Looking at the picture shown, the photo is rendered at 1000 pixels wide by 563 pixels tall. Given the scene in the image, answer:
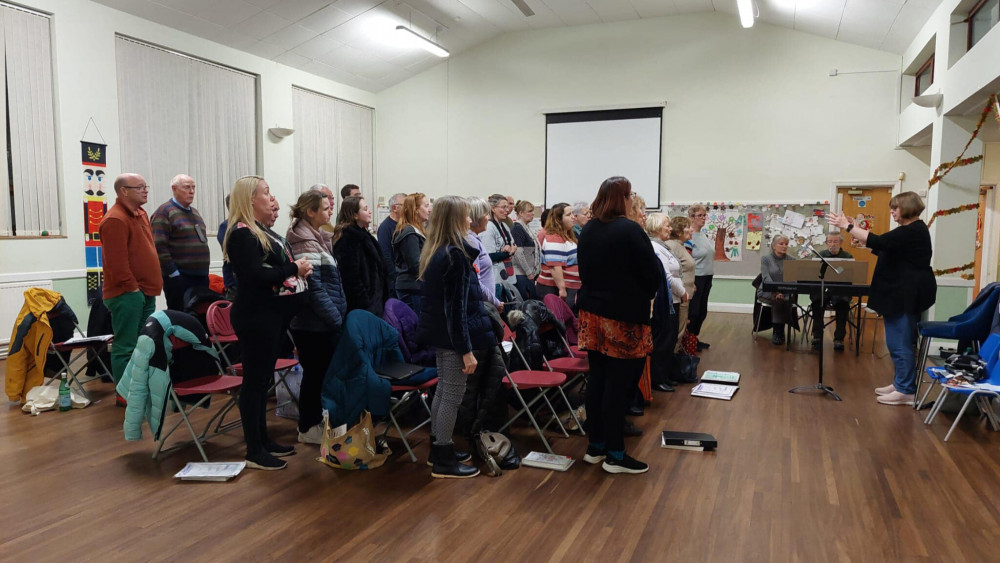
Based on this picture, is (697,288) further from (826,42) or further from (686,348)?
(826,42)

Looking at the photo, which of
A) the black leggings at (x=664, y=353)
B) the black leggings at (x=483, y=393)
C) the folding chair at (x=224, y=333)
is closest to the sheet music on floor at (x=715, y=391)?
the black leggings at (x=664, y=353)

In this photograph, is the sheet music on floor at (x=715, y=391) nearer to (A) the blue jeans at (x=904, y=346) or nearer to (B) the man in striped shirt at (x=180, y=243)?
(A) the blue jeans at (x=904, y=346)

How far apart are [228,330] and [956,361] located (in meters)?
4.64

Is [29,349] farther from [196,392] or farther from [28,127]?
[28,127]

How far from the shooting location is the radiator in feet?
20.3

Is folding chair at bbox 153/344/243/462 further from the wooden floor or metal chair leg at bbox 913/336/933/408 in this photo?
metal chair leg at bbox 913/336/933/408

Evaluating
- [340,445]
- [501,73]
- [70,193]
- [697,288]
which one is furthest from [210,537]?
[501,73]

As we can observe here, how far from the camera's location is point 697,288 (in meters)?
6.27

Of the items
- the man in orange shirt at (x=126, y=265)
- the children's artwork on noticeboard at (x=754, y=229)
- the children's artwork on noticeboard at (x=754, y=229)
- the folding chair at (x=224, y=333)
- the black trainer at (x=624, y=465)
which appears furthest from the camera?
the children's artwork on noticeboard at (x=754, y=229)

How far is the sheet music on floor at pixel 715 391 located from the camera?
4.99 m

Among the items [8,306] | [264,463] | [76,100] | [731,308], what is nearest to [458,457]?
[264,463]

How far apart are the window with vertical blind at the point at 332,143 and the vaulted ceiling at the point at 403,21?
468mm

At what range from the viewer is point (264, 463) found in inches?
136

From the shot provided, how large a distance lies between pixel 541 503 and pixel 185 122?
708 cm
